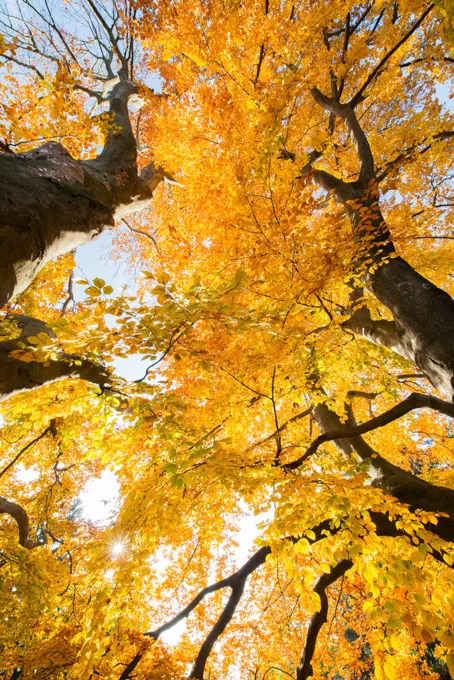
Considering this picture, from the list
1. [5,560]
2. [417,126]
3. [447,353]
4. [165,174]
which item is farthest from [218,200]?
[5,560]

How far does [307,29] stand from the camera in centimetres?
505

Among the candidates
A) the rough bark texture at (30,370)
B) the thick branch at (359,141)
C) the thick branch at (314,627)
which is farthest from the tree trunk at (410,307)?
the rough bark texture at (30,370)

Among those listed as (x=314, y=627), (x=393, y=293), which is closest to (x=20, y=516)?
(x=314, y=627)

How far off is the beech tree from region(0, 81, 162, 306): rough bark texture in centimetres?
3

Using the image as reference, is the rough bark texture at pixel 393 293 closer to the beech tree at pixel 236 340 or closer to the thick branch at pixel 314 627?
the beech tree at pixel 236 340

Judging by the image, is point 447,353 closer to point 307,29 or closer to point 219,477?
point 219,477

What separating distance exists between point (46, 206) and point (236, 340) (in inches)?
116

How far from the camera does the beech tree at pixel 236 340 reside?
2.28 m

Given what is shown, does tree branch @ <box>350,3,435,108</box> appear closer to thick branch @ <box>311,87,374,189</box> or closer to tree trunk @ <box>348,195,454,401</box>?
thick branch @ <box>311,87,374,189</box>

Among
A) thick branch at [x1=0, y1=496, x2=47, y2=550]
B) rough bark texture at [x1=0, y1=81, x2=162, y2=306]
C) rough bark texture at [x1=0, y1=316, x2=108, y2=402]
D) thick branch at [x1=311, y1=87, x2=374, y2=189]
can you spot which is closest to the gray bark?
rough bark texture at [x1=0, y1=316, x2=108, y2=402]

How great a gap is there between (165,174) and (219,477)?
7428mm

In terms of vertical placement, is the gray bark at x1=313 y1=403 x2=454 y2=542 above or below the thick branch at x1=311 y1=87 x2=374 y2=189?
below

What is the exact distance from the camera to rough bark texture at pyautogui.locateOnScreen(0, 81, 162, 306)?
76.3 inches

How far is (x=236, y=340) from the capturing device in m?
4.62
